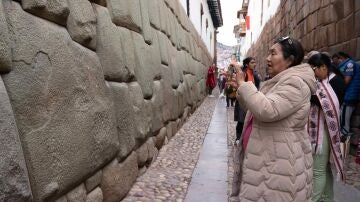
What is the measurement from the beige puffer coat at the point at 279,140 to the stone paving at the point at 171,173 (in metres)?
1.47

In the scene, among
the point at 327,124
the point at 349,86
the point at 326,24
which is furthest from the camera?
the point at 326,24

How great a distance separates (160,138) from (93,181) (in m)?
2.51

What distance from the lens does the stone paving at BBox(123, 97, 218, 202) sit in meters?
3.43

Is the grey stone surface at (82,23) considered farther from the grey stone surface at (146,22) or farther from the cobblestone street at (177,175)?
the grey stone surface at (146,22)

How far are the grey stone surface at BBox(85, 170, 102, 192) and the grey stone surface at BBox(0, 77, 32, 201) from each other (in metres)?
0.85

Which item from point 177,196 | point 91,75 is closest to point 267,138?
point 91,75

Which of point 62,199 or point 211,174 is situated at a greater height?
point 62,199

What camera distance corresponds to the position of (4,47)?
5.60ft

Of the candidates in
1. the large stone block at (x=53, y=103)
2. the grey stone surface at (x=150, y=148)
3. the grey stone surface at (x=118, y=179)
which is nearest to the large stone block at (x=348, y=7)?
the grey stone surface at (x=150, y=148)

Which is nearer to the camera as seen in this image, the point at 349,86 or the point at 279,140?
the point at 279,140

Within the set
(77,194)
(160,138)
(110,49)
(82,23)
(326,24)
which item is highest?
(326,24)

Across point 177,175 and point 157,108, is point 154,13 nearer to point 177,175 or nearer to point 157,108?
point 157,108

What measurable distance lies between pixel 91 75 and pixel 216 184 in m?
1.82

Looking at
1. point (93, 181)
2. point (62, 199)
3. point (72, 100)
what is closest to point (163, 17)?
point (93, 181)
